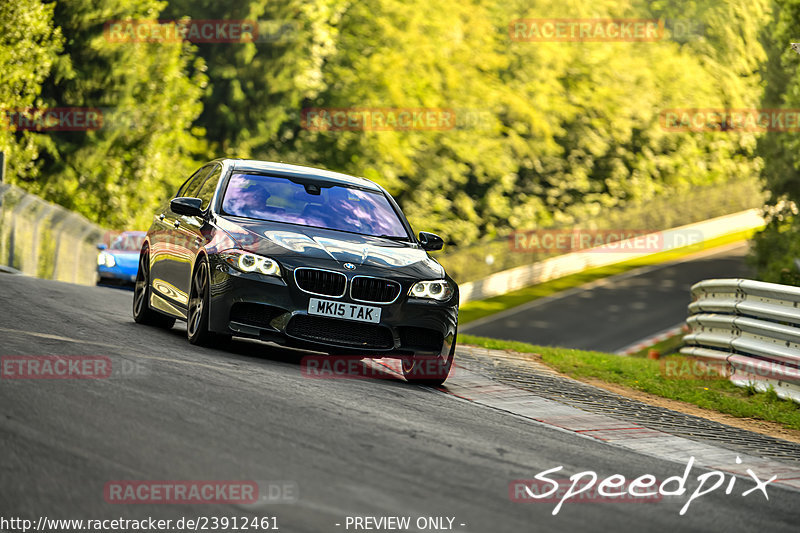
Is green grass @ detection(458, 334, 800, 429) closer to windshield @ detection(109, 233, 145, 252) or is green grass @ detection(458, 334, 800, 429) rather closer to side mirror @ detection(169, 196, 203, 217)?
side mirror @ detection(169, 196, 203, 217)

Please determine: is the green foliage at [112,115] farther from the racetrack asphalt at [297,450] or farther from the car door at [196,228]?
the racetrack asphalt at [297,450]

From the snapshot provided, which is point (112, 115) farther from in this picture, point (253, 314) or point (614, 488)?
point (614, 488)

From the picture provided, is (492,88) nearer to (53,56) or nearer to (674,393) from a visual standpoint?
(53,56)

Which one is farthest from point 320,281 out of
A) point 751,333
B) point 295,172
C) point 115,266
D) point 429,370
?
point 115,266

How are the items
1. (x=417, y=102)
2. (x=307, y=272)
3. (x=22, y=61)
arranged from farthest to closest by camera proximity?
1. (x=417, y=102)
2. (x=22, y=61)
3. (x=307, y=272)

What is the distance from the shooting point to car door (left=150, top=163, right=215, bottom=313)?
10316 mm

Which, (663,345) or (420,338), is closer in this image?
(420,338)

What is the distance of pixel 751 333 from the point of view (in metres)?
12.3

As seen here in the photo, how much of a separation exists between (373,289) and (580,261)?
39.8 meters

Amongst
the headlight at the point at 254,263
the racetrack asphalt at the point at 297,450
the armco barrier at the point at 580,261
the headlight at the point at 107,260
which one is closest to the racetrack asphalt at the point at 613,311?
the armco barrier at the point at 580,261

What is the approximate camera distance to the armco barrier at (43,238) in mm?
20797

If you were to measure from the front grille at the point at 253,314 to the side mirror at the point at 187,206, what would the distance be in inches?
55.4

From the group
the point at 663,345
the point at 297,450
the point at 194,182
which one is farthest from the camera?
the point at 663,345

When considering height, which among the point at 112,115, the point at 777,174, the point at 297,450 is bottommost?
the point at 297,450
